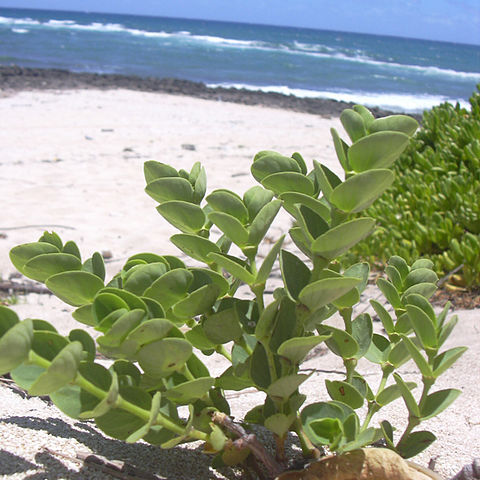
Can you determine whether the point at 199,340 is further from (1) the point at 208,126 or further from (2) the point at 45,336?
(1) the point at 208,126

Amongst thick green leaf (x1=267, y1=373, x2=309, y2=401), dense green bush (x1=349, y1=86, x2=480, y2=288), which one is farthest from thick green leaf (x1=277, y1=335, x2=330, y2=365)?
dense green bush (x1=349, y1=86, x2=480, y2=288)

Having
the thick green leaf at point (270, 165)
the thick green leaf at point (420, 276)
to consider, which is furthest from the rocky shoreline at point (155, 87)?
the thick green leaf at point (270, 165)

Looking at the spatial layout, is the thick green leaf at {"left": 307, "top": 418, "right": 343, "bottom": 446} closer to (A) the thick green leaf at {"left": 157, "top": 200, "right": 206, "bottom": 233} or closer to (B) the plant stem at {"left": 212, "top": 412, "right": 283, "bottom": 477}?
(B) the plant stem at {"left": 212, "top": 412, "right": 283, "bottom": 477}

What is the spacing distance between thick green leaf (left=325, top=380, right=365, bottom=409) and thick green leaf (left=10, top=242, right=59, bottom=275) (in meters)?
0.51

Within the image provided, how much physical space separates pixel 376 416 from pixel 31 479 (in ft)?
2.94

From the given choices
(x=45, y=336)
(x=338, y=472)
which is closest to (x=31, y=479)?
(x=45, y=336)

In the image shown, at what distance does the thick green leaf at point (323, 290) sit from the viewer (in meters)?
0.78

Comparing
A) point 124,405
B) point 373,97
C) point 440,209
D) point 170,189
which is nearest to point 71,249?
point 170,189

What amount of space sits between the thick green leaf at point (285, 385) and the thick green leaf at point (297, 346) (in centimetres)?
3

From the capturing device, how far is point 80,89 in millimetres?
13820

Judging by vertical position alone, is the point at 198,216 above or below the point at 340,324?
above

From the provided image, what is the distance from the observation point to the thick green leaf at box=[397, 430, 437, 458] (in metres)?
1.04

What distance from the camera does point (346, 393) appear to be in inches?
40.8

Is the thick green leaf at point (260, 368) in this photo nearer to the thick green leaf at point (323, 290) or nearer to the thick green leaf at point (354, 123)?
the thick green leaf at point (323, 290)
